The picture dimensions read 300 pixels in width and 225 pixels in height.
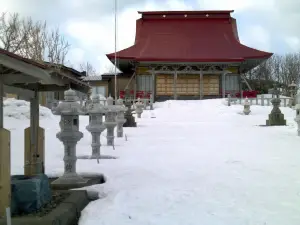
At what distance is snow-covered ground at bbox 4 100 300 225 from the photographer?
14.8 feet

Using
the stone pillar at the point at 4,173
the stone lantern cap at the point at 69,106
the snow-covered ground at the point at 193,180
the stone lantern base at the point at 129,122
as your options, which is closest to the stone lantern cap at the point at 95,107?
the snow-covered ground at the point at 193,180

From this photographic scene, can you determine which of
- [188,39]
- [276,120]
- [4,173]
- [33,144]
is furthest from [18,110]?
[188,39]

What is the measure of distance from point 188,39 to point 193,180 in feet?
110

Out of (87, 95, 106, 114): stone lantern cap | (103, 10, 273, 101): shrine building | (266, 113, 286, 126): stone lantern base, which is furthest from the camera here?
(103, 10, 273, 101): shrine building

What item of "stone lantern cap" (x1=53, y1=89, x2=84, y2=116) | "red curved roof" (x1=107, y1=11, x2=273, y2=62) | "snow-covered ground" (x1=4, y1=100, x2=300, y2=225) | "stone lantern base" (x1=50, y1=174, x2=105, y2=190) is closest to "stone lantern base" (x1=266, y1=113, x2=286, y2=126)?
"snow-covered ground" (x1=4, y1=100, x2=300, y2=225)

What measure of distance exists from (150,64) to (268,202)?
30497mm

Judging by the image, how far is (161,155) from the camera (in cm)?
914

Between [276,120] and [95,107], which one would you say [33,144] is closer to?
[95,107]

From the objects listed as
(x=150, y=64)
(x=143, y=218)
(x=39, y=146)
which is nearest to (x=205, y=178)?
(x=143, y=218)

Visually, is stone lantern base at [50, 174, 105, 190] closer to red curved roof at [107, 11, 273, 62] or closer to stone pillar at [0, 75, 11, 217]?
stone pillar at [0, 75, 11, 217]

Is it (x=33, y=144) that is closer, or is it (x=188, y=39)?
(x=33, y=144)

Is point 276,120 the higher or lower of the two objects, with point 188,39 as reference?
lower

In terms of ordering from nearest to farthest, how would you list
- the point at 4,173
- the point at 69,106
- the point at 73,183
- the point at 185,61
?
the point at 4,173
the point at 69,106
the point at 73,183
the point at 185,61

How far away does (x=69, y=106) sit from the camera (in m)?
5.82
